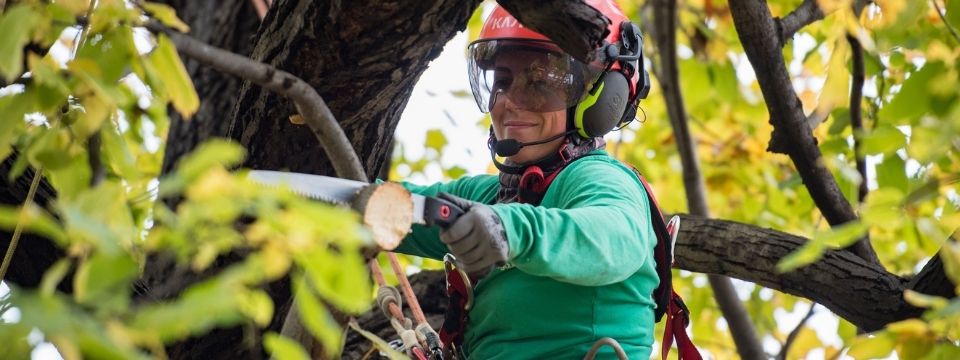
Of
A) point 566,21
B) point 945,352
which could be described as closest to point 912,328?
point 945,352

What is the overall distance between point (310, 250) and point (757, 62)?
241 cm

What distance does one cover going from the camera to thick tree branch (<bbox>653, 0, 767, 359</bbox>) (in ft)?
13.6

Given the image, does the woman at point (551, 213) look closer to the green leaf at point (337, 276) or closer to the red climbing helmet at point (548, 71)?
the red climbing helmet at point (548, 71)

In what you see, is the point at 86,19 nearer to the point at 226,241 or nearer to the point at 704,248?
the point at 226,241

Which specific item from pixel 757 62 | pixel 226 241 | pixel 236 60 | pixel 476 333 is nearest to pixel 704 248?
pixel 757 62

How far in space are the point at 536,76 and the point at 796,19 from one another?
0.97 meters

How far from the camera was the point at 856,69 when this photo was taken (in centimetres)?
359

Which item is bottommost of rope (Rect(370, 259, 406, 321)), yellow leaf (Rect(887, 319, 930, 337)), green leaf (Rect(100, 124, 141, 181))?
rope (Rect(370, 259, 406, 321))

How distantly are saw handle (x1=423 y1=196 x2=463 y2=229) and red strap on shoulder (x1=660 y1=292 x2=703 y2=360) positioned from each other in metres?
1.02

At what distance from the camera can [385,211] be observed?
6.08 ft

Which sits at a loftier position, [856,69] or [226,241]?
[856,69]

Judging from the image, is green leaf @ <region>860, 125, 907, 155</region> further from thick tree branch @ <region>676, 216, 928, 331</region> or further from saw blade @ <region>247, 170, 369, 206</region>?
thick tree branch @ <region>676, 216, 928, 331</region>

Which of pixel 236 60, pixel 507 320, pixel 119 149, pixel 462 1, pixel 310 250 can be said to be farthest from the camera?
pixel 507 320

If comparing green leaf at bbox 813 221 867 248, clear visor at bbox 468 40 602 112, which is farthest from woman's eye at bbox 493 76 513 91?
green leaf at bbox 813 221 867 248
